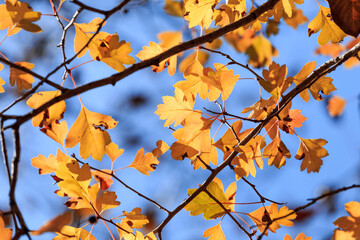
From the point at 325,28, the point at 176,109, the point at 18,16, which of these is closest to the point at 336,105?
the point at 325,28

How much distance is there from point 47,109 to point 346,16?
825 mm

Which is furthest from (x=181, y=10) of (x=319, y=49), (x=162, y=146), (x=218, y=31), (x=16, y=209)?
(x=16, y=209)

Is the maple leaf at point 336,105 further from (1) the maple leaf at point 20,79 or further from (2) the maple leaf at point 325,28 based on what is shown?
(1) the maple leaf at point 20,79

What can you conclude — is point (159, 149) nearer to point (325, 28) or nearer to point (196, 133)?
point (196, 133)

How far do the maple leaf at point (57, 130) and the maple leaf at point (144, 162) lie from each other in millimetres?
218

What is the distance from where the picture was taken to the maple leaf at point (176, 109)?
3.59ft

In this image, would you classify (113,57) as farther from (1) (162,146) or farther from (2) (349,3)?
(2) (349,3)

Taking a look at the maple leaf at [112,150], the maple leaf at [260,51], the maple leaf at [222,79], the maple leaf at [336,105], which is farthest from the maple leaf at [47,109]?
the maple leaf at [336,105]

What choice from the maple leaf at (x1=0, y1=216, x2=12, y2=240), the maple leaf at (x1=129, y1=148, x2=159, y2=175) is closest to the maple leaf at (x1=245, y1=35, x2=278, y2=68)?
the maple leaf at (x1=129, y1=148, x2=159, y2=175)

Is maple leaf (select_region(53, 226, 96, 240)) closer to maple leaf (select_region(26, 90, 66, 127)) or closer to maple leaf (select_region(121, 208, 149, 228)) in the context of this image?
maple leaf (select_region(121, 208, 149, 228))

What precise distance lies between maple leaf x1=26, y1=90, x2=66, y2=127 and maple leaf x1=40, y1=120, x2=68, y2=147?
1 cm

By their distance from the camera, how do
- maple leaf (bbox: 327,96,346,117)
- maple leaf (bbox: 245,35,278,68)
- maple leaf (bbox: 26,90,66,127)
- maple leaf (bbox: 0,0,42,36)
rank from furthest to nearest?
maple leaf (bbox: 327,96,346,117), maple leaf (bbox: 245,35,278,68), maple leaf (bbox: 26,90,66,127), maple leaf (bbox: 0,0,42,36)

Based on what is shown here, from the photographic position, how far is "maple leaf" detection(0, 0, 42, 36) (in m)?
0.90

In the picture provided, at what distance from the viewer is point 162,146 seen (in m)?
1.11
